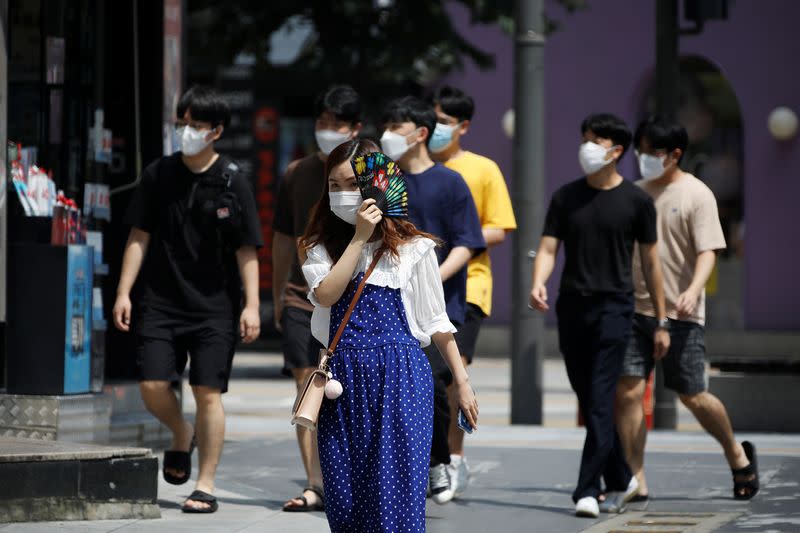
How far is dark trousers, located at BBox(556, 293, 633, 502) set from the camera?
8094mm

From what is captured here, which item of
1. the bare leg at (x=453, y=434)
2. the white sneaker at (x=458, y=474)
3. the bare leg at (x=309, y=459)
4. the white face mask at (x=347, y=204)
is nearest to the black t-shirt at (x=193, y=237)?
the bare leg at (x=309, y=459)

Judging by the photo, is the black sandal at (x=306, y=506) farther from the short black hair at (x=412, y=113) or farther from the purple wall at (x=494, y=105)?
the purple wall at (x=494, y=105)

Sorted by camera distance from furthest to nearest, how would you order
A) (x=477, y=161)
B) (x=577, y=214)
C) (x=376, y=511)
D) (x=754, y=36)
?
(x=754, y=36) → (x=477, y=161) → (x=577, y=214) → (x=376, y=511)

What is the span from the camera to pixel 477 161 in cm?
888

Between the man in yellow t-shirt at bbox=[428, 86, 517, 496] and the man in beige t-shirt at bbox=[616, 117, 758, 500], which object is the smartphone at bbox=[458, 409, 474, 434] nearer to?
the man in yellow t-shirt at bbox=[428, 86, 517, 496]

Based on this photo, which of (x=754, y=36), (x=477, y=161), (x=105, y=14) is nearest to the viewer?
(x=477, y=161)

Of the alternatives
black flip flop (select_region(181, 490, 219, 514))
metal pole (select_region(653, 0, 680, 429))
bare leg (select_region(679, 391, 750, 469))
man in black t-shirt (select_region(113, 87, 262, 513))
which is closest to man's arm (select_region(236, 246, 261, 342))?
man in black t-shirt (select_region(113, 87, 262, 513))

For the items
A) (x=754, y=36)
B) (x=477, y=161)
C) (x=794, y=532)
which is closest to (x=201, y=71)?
(x=754, y=36)

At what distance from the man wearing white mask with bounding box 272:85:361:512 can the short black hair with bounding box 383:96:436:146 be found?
0.62 ft

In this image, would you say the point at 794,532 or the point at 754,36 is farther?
the point at 754,36

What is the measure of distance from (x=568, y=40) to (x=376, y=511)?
679 inches

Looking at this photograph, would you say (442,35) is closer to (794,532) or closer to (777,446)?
(777,446)

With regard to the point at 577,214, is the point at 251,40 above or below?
above

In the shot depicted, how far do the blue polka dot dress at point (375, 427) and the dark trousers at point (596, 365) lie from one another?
9.02ft
